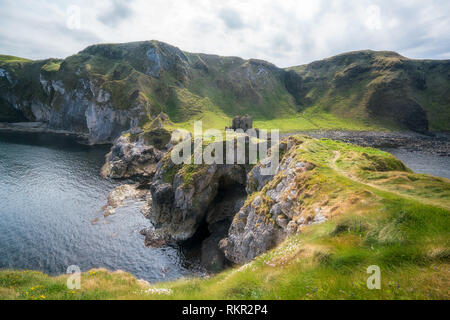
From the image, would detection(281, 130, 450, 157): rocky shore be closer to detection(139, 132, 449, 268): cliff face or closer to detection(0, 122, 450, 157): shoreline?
detection(0, 122, 450, 157): shoreline

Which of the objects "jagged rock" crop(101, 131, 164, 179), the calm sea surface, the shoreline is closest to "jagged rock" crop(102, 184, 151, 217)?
the calm sea surface

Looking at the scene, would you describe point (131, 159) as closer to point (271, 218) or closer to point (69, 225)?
point (69, 225)

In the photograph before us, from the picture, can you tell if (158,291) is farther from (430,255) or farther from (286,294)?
(430,255)

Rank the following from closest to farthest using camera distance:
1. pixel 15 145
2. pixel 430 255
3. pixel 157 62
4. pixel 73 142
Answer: pixel 430 255
pixel 15 145
pixel 73 142
pixel 157 62

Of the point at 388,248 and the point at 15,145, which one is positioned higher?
the point at 15,145

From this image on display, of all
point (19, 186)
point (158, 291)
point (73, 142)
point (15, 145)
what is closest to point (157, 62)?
point (73, 142)

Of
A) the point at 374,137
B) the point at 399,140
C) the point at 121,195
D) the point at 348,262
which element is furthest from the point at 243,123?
Answer: the point at 399,140

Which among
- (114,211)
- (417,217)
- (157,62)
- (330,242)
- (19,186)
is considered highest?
(157,62)

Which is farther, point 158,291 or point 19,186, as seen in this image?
point 19,186
